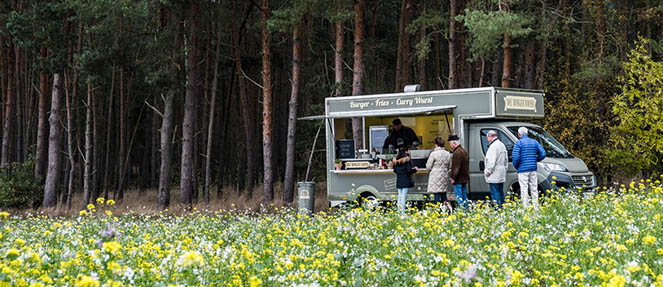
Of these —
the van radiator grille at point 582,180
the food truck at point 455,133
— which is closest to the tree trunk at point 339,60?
the food truck at point 455,133

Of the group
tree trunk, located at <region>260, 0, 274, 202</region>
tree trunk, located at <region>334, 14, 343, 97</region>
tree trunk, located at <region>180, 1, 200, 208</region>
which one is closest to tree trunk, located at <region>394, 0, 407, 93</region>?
tree trunk, located at <region>334, 14, 343, 97</region>

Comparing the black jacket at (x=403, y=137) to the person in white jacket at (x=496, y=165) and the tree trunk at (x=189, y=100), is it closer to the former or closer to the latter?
the person in white jacket at (x=496, y=165)

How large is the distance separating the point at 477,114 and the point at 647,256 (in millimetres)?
10235

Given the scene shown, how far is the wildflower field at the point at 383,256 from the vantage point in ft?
17.5

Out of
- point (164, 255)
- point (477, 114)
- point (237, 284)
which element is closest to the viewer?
point (237, 284)

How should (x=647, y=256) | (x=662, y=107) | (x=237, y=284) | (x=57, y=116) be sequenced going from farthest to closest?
(x=57, y=116), (x=662, y=107), (x=647, y=256), (x=237, y=284)

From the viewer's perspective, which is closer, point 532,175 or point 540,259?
point 540,259

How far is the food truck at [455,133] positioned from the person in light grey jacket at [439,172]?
774mm

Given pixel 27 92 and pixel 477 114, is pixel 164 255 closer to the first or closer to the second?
pixel 477 114

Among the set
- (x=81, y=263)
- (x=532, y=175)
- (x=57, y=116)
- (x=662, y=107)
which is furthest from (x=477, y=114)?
(x=57, y=116)

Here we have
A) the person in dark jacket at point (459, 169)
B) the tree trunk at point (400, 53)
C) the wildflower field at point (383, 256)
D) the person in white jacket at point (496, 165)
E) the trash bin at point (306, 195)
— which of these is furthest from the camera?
the tree trunk at point (400, 53)

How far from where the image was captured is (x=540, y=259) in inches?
272

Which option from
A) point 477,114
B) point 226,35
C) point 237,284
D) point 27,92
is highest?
point 226,35

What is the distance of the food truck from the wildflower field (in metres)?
5.94
